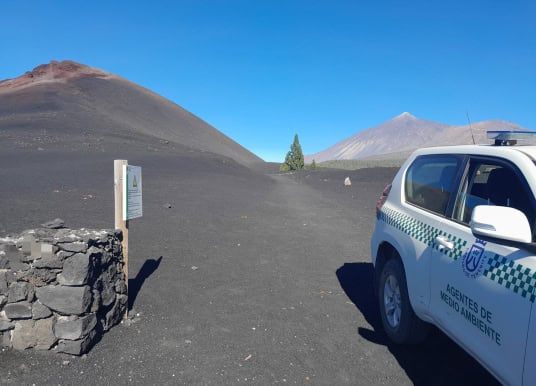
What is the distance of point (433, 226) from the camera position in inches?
138

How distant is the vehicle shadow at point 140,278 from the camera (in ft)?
17.4

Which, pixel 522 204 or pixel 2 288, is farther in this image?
pixel 2 288

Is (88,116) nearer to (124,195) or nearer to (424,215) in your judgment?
(124,195)

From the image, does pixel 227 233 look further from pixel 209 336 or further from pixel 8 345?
pixel 8 345

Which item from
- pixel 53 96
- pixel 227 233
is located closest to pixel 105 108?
pixel 53 96

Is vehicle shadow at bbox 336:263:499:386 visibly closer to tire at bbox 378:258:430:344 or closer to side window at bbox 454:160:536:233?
tire at bbox 378:258:430:344

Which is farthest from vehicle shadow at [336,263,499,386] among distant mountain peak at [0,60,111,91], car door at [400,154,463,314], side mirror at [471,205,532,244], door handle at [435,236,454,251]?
distant mountain peak at [0,60,111,91]

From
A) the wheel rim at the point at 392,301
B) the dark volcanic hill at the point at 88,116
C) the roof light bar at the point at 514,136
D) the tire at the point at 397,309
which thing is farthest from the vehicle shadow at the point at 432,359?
the dark volcanic hill at the point at 88,116

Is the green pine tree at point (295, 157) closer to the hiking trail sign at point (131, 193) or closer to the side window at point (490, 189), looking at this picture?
the hiking trail sign at point (131, 193)

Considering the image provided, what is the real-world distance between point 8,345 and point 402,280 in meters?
3.75

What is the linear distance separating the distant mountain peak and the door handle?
88.4 metres

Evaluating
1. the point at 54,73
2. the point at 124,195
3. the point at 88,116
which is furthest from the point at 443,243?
the point at 54,73

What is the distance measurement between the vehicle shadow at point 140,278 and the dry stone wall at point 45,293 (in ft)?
3.89

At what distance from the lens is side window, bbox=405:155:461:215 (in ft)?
11.9
